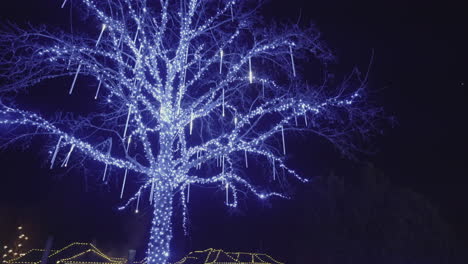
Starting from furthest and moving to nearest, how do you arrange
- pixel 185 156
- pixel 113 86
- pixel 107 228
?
pixel 107 228, pixel 185 156, pixel 113 86

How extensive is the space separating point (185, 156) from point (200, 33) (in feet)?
8.84

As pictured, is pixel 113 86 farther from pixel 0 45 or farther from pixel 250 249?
pixel 250 249

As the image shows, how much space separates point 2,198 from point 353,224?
20188mm

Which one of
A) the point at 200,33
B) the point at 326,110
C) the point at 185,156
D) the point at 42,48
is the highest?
the point at 200,33

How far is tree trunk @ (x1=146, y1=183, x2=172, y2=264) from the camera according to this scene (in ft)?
25.5

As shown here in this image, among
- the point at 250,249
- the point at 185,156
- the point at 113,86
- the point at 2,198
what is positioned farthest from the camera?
the point at 250,249

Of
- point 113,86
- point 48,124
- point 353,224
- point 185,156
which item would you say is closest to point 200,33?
point 113,86

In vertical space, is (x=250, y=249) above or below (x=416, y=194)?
below

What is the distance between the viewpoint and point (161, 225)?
786 cm

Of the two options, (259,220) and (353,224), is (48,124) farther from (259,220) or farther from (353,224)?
(259,220)

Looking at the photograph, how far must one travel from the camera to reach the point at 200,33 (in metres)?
7.95

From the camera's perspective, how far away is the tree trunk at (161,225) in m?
7.78

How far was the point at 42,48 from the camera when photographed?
7008 millimetres

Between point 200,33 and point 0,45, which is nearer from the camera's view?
point 0,45
